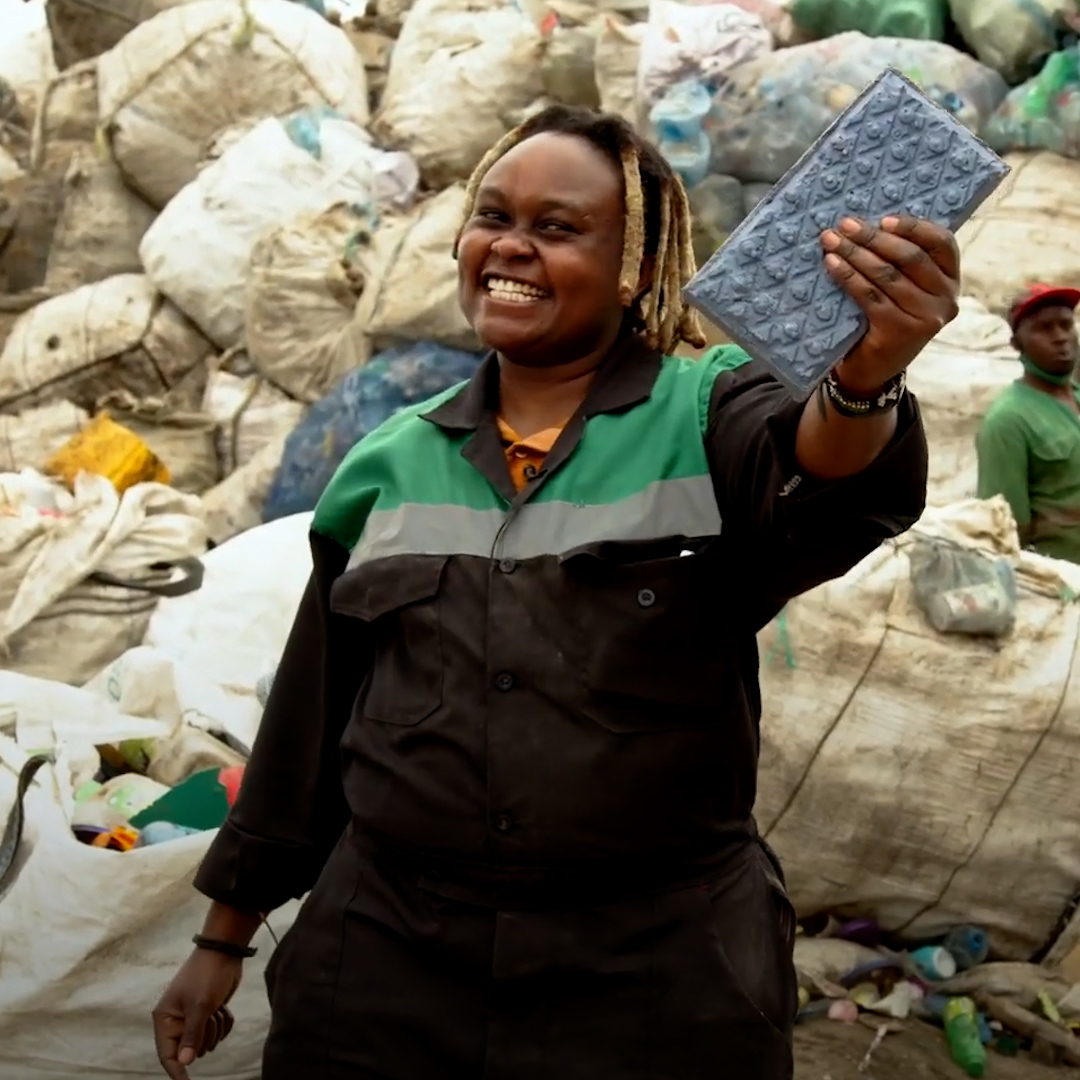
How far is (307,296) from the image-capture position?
12.8 ft

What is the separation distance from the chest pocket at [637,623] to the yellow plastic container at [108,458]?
2.55 m

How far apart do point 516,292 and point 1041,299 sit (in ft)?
6.83

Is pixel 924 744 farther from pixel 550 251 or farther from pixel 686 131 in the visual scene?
pixel 686 131

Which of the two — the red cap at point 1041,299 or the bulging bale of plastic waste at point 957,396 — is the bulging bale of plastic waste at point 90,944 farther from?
the red cap at point 1041,299

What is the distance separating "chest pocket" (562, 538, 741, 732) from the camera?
108 cm

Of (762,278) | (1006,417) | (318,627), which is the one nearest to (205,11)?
(1006,417)

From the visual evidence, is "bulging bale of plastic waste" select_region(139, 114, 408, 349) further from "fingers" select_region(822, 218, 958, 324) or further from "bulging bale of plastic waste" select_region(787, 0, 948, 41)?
"fingers" select_region(822, 218, 958, 324)

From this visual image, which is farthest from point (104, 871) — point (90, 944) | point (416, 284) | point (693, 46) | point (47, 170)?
point (47, 170)

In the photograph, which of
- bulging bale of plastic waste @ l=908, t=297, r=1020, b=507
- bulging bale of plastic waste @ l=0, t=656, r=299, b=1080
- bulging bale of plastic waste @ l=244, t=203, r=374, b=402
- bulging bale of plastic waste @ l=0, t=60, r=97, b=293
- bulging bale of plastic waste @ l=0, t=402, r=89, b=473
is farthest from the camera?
bulging bale of plastic waste @ l=0, t=60, r=97, b=293

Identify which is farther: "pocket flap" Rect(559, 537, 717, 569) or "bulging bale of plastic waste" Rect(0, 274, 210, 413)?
"bulging bale of plastic waste" Rect(0, 274, 210, 413)


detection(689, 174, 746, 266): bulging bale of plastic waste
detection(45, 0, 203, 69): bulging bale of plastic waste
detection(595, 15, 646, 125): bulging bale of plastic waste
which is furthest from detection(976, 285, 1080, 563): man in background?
detection(45, 0, 203, 69): bulging bale of plastic waste

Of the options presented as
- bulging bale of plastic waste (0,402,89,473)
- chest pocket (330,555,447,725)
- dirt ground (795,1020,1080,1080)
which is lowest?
bulging bale of plastic waste (0,402,89,473)

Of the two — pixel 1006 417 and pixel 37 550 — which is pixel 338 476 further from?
pixel 1006 417

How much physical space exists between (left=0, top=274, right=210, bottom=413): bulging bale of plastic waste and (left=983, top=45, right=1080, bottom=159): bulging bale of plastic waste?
2406mm
